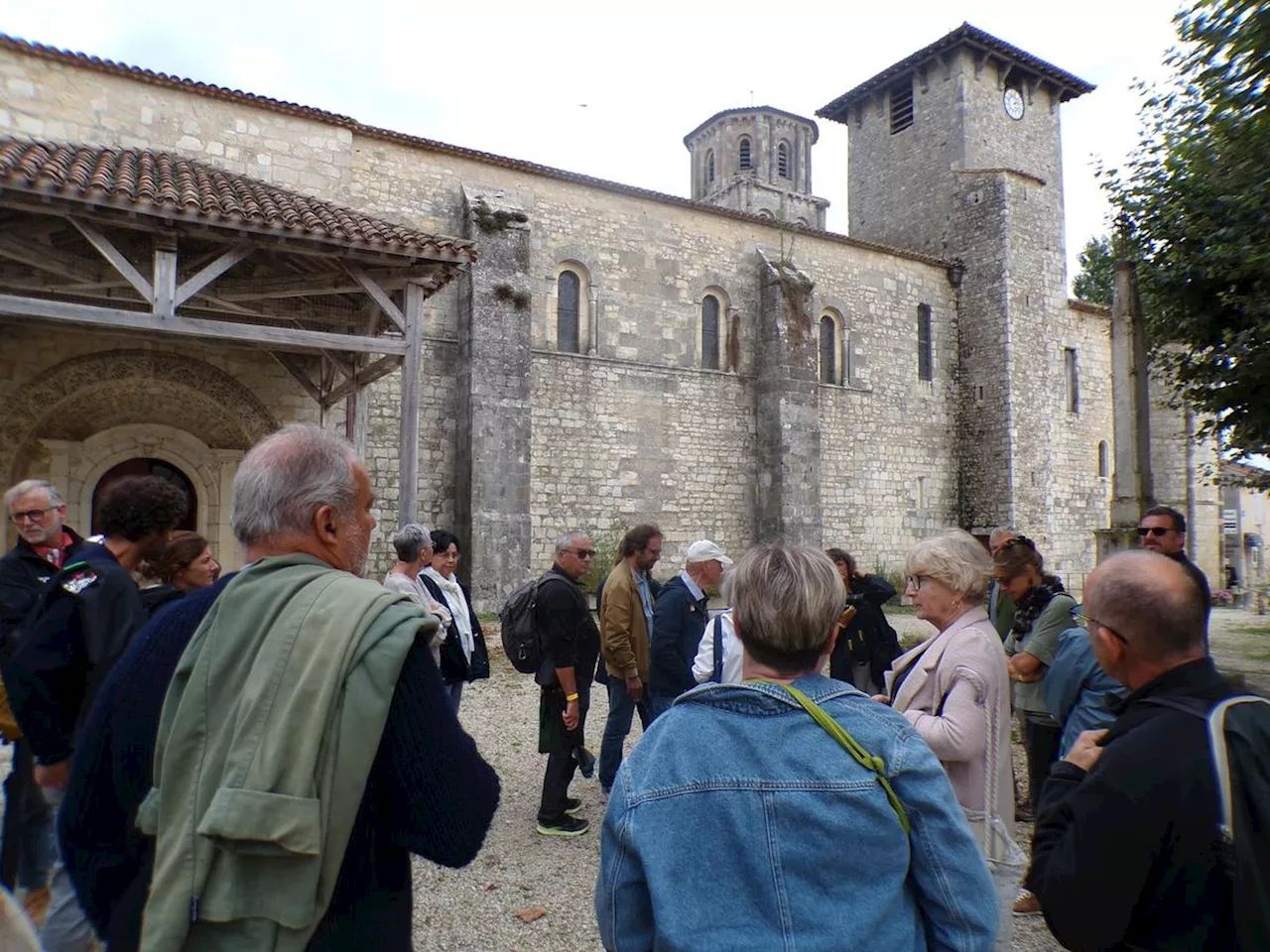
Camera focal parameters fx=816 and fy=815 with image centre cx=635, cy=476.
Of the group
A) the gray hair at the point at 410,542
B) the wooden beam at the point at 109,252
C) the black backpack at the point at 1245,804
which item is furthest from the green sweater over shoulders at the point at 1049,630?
the wooden beam at the point at 109,252

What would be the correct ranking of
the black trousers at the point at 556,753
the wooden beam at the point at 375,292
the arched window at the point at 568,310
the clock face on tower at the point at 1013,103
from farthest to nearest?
1. the clock face on tower at the point at 1013,103
2. the arched window at the point at 568,310
3. the wooden beam at the point at 375,292
4. the black trousers at the point at 556,753

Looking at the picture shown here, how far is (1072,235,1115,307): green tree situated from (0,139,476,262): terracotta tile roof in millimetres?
30026

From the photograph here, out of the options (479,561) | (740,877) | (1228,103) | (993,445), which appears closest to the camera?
(740,877)

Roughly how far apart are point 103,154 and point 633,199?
9459 millimetres

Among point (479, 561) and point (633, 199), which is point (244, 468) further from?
point (633, 199)

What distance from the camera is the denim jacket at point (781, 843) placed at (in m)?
1.33

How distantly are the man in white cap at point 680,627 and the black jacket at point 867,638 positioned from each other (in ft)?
3.20

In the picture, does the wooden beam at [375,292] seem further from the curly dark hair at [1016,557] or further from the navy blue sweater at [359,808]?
the navy blue sweater at [359,808]

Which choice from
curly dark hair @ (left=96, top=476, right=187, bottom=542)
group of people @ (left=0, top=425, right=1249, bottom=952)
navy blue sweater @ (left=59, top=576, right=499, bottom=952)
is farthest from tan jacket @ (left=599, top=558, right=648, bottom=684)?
navy blue sweater @ (left=59, top=576, right=499, bottom=952)

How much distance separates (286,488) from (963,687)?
2124 millimetres

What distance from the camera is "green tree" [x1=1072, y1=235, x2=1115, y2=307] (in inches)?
1269

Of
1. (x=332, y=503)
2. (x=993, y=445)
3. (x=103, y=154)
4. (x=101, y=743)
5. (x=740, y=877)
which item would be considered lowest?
(x=740, y=877)

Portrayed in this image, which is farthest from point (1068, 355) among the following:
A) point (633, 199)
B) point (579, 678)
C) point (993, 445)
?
point (579, 678)

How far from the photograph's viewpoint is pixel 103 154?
9.93 meters
